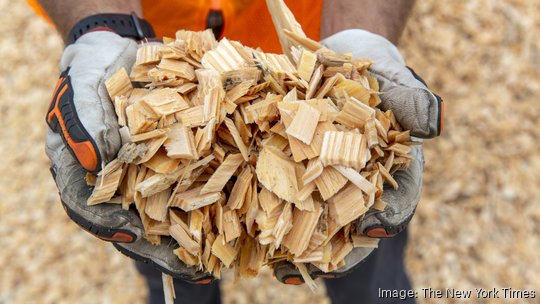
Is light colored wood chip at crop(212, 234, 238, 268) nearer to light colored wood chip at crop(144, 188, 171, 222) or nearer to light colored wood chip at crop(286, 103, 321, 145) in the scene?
light colored wood chip at crop(144, 188, 171, 222)

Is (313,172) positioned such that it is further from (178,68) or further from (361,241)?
(178,68)

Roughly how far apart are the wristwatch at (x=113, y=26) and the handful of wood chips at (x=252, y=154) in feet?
0.70

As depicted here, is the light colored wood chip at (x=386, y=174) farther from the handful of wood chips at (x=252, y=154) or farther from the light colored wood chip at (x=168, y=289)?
the light colored wood chip at (x=168, y=289)

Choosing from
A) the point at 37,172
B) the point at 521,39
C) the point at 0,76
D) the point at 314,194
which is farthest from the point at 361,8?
the point at 0,76

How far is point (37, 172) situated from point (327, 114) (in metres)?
1.75

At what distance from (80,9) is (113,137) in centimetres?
57

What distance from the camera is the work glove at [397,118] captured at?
119cm

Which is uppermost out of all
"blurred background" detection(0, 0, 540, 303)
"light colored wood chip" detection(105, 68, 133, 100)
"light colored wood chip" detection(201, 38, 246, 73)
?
"light colored wood chip" detection(201, 38, 246, 73)

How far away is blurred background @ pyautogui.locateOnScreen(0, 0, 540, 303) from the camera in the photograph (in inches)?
86.6

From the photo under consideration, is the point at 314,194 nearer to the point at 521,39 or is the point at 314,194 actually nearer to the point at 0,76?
the point at 521,39

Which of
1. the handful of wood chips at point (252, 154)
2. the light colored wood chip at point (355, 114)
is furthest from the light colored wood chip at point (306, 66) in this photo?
the light colored wood chip at point (355, 114)

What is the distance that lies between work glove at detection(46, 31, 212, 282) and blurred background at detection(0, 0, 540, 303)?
97cm

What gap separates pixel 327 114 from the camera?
1.20 metres

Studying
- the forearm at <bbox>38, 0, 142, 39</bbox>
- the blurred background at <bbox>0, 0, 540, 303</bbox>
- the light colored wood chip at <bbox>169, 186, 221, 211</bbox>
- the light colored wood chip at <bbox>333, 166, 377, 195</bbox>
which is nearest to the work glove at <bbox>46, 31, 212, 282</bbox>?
the light colored wood chip at <bbox>169, 186, 221, 211</bbox>
